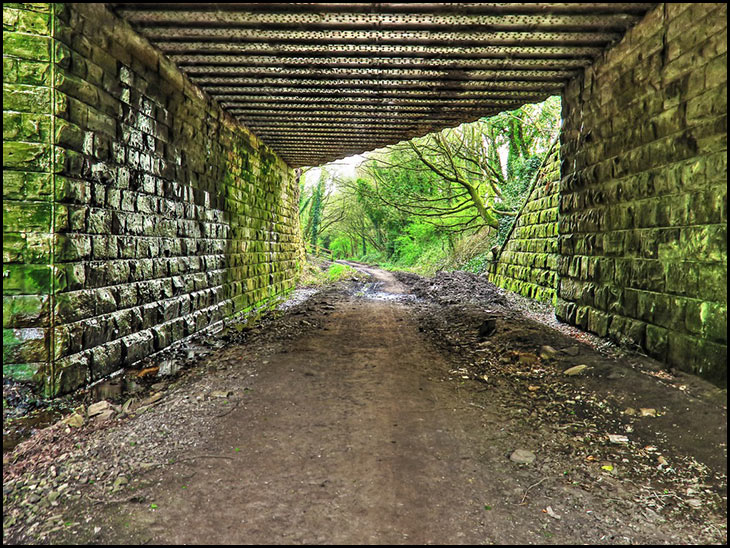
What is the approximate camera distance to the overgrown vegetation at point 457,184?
15109 mm

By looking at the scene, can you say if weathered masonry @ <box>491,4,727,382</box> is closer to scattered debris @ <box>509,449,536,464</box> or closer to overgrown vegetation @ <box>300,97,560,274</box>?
scattered debris @ <box>509,449,536,464</box>

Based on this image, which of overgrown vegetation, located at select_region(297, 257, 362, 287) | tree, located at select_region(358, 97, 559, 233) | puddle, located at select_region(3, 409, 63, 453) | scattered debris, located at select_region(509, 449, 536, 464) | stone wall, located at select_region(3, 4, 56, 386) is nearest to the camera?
scattered debris, located at select_region(509, 449, 536, 464)

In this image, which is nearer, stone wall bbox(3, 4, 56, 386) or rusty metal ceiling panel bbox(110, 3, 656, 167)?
stone wall bbox(3, 4, 56, 386)

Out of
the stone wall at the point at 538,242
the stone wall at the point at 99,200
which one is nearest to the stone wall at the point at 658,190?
the stone wall at the point at 538,242

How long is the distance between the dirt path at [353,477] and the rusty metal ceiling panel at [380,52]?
436cm

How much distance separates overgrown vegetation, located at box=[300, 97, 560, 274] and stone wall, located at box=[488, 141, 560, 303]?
8.35 feet

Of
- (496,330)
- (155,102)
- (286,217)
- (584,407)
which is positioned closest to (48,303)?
(155,102)

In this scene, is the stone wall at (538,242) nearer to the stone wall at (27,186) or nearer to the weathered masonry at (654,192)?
the weathered masonry at (654,192)

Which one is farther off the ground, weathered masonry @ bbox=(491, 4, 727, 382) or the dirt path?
weathered masonry @ bbox=(491, 4, 727, 382)

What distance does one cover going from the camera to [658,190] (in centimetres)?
453

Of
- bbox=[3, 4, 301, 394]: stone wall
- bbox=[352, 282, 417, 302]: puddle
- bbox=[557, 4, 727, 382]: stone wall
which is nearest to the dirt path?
bbox=[3, 4, 301, 394]: stone wall

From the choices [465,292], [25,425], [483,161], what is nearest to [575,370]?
[25,425]

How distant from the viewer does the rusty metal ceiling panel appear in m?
4.73

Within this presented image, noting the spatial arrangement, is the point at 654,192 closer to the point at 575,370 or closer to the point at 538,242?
the point at 575,370
